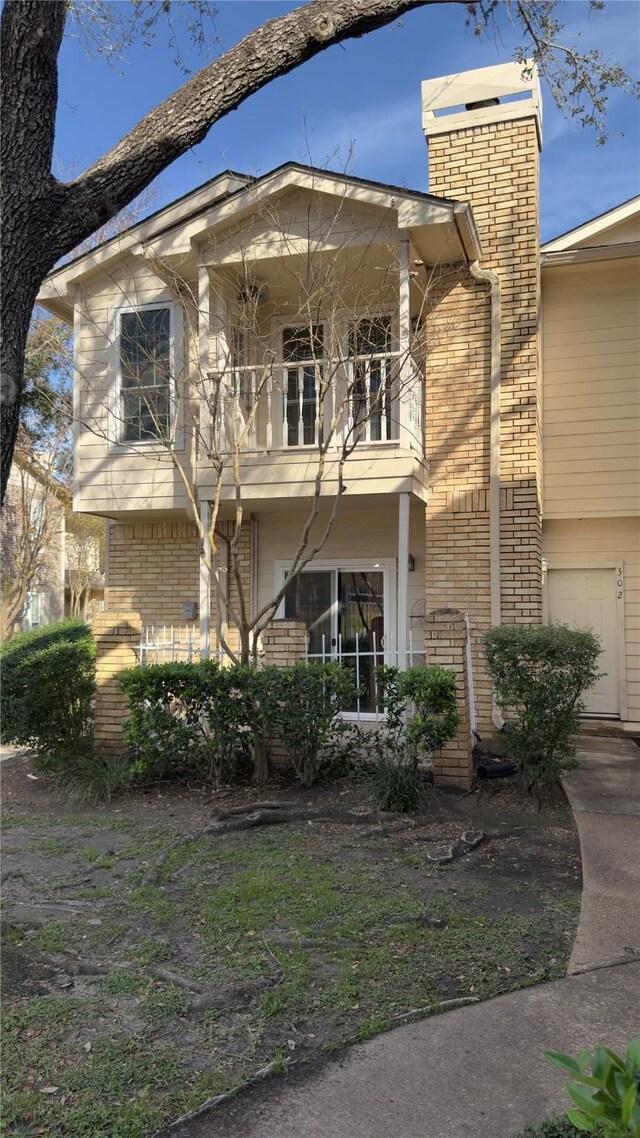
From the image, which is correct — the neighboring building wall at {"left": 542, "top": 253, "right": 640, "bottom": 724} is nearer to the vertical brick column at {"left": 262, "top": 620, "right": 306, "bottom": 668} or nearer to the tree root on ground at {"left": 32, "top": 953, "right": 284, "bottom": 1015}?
the vertical brick column at {"left": 262, "top": 620, "right": 306, "bottom": 668}

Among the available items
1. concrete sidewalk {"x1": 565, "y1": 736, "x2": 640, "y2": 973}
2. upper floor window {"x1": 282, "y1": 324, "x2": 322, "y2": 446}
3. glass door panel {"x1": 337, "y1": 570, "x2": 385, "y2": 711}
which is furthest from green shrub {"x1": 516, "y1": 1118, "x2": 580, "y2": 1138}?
upper floor window {"x1": 282, "y1": 324, "x2": 322, "y2": 446}

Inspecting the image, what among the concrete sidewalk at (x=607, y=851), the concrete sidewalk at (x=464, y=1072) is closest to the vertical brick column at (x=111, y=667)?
the concrete sidewalk at (x=607, y=851)

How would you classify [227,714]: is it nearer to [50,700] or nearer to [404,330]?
[50,700]

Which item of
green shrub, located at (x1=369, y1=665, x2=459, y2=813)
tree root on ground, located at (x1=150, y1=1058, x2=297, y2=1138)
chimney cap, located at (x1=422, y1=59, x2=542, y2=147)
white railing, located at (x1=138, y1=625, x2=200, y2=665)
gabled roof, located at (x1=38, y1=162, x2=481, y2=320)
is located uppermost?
chimney cap, located at (x1=422, y1=59, x2=542, y2=147)

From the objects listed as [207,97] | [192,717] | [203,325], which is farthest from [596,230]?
[192,717]

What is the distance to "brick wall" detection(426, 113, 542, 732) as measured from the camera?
904cm

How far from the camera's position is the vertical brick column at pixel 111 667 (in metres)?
7.79

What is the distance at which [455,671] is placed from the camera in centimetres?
692

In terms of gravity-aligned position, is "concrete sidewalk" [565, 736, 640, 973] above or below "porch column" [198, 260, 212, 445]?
below

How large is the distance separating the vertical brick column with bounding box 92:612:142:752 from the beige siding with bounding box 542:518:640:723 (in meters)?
5.23

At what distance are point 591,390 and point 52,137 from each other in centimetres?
767

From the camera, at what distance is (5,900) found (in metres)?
4.57

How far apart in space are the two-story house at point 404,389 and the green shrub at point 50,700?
5.53 ft

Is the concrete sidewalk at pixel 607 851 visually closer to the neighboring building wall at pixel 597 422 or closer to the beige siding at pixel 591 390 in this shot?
the neighboring building wall at pixel 597 422
